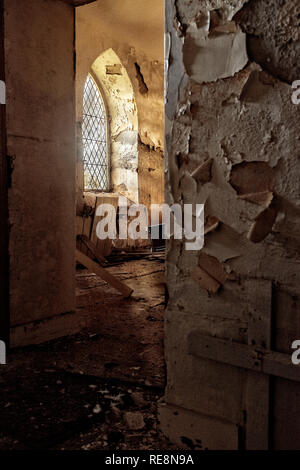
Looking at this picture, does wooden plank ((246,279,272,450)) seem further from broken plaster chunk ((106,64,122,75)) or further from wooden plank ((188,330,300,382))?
broken plaster chunk ((106,64,122,75))

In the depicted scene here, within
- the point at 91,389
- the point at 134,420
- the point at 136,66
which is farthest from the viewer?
the point at 136,66

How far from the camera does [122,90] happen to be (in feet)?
23.9

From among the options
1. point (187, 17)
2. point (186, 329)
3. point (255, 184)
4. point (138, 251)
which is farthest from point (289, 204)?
point (138, 251)

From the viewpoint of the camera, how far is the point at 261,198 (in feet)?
4.76

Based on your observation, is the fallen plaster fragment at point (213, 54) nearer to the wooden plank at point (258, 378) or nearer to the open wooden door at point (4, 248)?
the wooden plank at point (258, 378)

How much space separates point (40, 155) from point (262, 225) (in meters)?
1.86

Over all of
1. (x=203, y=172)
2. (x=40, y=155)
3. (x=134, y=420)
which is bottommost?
(x=134, y=420)

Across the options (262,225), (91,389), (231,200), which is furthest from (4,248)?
(262,225)

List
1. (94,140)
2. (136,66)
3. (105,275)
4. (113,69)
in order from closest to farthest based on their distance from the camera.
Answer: (105,275) → (113,69) → (94,140) → (136,66)

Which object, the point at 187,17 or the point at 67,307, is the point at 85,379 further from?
the point at 187,17

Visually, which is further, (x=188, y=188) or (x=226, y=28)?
(x=188, y=188)

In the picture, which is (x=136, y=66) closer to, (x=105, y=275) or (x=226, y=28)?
(x=105, y=275)

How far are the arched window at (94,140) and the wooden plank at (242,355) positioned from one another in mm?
5677

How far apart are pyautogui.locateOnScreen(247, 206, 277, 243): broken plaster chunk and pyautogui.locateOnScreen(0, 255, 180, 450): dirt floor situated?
951 millimetres
